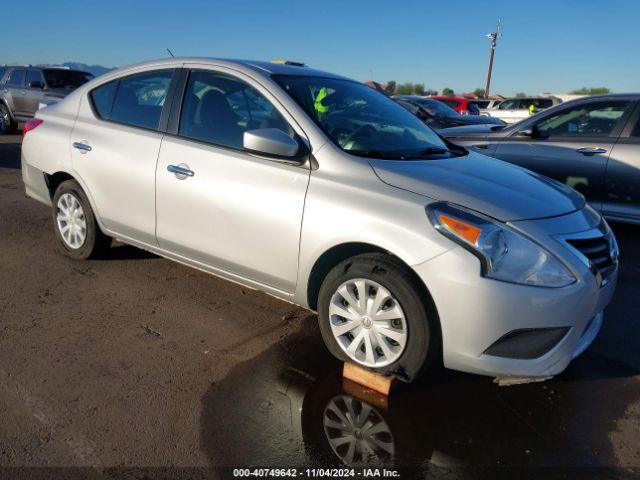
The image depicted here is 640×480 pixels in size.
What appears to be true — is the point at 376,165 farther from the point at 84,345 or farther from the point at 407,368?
the point at 84,345

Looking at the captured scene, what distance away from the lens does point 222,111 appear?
12.2ft

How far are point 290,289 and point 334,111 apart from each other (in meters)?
1.21

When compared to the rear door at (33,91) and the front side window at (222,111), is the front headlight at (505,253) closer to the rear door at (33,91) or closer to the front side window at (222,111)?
the front side window at (222,111)

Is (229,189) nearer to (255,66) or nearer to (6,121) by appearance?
(255,66)

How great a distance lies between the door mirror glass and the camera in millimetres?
3096

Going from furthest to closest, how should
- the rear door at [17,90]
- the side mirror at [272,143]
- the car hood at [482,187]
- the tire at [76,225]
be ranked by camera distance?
the rear door at [17,90]
the tire at [76,225]
the side mirror at [272,143]
the car hood at [482,187]

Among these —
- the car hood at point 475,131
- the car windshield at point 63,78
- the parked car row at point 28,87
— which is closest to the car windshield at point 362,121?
the car hood at point 475,131

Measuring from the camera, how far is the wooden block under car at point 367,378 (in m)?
2.88

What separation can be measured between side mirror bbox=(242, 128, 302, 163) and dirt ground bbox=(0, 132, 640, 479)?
47.1 inches

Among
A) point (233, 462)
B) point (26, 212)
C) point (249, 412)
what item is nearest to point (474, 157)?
point (249, 412)

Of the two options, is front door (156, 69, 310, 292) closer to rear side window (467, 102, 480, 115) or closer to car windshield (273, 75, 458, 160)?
car windshield (273, 75, 458, 160)

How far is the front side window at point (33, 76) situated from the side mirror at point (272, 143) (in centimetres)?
1279

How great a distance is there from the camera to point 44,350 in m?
3.26

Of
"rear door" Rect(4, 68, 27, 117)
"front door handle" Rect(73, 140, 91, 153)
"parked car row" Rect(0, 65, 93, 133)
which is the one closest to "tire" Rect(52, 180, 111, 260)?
"front door handle" Rect(73, 140, 91, 153)
